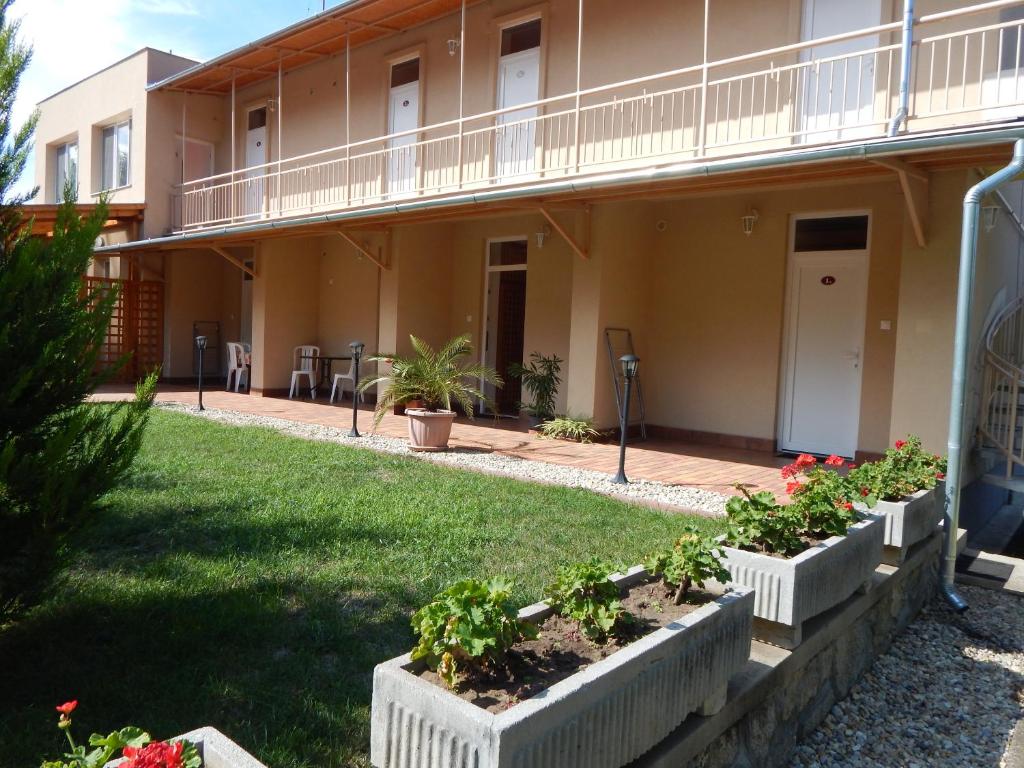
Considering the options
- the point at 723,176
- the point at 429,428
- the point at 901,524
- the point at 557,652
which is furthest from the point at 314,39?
the point at 557,652

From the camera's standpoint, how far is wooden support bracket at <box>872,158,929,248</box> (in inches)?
261

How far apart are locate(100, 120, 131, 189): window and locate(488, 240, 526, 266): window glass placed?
9.39 metres

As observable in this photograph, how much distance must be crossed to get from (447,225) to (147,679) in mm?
10729

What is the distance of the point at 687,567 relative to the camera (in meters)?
2.69

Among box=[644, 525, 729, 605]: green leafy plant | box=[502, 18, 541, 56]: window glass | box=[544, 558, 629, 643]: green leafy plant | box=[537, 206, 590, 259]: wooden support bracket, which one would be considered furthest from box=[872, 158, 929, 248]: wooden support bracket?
box=[502, 18, 541, 56]: window glass

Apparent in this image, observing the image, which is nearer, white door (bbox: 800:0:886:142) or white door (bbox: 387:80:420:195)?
white door (bbox: 800:0:886:142)

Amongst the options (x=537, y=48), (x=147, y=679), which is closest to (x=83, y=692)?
(x=147, y=679)

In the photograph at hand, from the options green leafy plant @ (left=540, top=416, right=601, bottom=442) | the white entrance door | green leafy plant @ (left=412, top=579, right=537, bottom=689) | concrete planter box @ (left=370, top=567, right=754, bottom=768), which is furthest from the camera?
green leafy plant @ (left=540, top=416, right=601, bottom=442)

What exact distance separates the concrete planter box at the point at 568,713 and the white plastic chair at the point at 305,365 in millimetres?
12432

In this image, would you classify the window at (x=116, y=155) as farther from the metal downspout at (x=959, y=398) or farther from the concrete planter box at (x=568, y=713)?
the concrete planter box at (x=568, y=713)

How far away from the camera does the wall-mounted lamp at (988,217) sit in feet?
22.9

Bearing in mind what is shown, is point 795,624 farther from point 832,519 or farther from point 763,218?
point 763,218

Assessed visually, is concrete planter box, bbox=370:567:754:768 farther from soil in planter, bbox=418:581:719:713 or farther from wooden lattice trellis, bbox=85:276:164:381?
wooden lattice trellis, bbox=85:276:164:381

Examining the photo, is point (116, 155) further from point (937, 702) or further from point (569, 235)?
point (937, 702)
